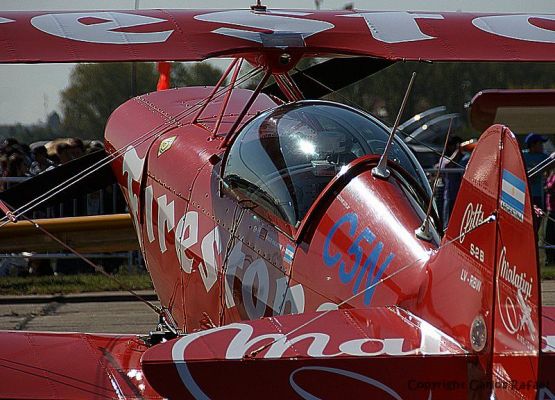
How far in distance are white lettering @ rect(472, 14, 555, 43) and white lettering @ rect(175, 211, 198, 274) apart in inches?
85.3

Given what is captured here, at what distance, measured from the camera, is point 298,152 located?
5.83 meters

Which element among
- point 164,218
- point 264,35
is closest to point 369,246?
point 264,35

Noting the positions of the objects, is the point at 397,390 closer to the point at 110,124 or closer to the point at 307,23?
the point at 307,23

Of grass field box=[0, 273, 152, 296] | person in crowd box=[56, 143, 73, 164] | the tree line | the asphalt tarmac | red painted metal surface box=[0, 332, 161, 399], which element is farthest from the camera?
the tree line

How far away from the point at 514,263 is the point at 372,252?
1165 millimetres

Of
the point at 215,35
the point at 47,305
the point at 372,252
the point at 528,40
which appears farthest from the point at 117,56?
the point at 47,305

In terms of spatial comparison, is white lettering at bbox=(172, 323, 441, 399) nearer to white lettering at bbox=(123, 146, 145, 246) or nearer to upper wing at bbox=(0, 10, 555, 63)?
upper wing at bbox=(0, 10, 555, 63)

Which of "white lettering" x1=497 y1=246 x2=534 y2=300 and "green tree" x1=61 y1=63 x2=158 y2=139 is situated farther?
"green tree" x1=61 y1=63 x2=158 y2=139

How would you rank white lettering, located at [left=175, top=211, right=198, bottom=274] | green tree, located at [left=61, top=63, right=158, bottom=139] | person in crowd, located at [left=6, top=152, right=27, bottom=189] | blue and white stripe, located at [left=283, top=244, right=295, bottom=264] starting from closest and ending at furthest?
blue and white stripe, located at [left=283, top=244, right=295, bottom=264], white lettering, located at [left=175, top=211, right=198, bottom=274], person in crowd, located at [left=6, top=152, right=27, bottom=189], green tree, located at [left=61, top=63, right=158, bottom=139]

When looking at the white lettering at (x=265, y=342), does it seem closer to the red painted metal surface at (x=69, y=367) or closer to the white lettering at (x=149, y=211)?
the red painted metal surface at (x=69, y=367)

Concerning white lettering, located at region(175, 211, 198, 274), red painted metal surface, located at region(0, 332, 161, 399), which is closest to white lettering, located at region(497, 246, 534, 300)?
red painted metal surface, located at region(0, 332, 161, 399)

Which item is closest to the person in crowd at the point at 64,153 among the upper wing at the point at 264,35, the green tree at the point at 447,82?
the upper wing at the point at 264,35

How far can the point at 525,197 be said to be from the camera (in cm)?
374

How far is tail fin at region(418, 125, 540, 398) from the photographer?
3670 millimetres
